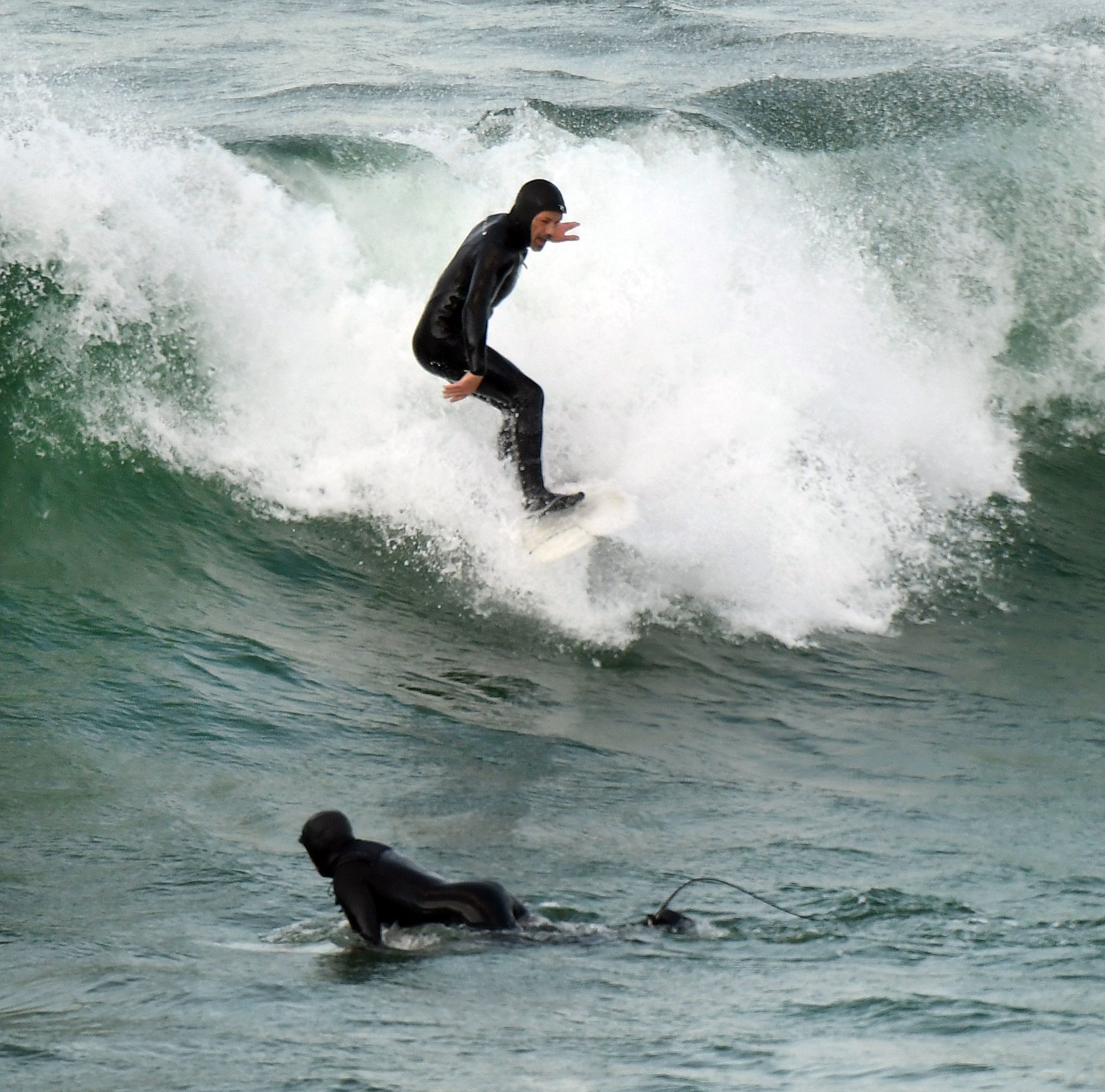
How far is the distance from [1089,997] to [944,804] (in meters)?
2.14

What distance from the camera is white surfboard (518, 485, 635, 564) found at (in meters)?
8.26

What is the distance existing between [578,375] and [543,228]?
282 centimetres

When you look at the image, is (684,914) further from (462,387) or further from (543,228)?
(543,228)

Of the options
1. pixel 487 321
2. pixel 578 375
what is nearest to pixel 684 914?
pixel 487 321

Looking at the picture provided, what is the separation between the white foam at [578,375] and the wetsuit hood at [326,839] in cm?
375

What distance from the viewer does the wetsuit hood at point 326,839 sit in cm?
465

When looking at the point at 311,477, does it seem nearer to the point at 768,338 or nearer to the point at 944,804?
the point at 768,338

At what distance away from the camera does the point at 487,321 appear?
7.66m

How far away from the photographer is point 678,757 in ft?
22.7

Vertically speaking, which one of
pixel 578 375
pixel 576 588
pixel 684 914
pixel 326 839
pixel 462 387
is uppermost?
pixel 578 375

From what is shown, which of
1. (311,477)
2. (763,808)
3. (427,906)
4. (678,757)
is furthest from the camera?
(311,477)

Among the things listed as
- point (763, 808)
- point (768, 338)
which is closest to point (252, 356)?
point (768, 338)

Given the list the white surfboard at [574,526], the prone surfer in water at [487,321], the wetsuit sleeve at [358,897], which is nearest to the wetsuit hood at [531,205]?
the prone surfer in water at [487,321]

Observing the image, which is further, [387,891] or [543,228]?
[543,228]
